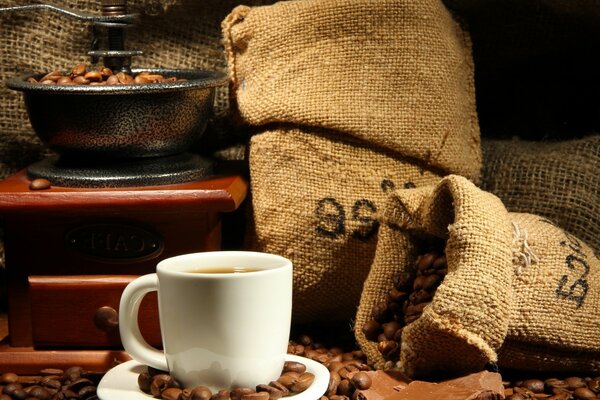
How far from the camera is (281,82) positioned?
1466 mm

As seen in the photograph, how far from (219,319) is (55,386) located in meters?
0.31

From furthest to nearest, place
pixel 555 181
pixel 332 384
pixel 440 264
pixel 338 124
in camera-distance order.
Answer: pixel 555 181, pixel 338 124, pixel 440 264, pixel 332 384

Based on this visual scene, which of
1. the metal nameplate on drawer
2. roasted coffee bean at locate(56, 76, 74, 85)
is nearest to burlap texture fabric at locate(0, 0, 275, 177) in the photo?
roasted coffee bean at locate(56, 76, 74, 85)

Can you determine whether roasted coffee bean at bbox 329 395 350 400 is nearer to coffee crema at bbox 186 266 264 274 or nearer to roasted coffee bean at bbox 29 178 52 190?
coffee crema at bbox 186 266 264 274

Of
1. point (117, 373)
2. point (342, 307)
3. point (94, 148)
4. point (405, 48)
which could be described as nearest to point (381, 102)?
point (405, 48)

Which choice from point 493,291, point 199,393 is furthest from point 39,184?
point 493,291

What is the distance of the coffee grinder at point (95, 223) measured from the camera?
51.9 inches

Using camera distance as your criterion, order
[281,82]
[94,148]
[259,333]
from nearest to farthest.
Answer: [259,333] → [94,148] → [281,82]

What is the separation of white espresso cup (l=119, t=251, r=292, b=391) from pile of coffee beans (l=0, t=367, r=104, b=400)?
0.33 ft

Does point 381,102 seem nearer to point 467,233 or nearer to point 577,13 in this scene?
point 467,233

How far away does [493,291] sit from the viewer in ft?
3.74

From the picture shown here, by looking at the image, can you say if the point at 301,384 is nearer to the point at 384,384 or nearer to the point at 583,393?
the point at 384,384

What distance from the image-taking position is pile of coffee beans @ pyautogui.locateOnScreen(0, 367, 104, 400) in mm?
1187

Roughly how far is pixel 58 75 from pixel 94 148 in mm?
145
